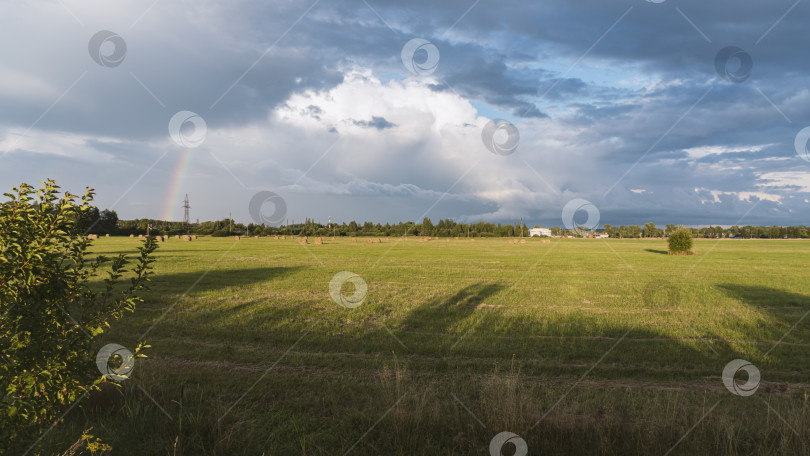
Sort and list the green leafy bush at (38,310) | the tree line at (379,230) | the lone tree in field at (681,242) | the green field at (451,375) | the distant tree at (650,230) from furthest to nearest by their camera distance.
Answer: the distant tree at (650,230) → the tree line at (379,230) → the lone tree in field at (681,242) → the green field at (451,375) → the green leafy bush at (38,310)

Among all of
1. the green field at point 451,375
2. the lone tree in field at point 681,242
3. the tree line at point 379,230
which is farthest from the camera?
the tree line at point 379,230

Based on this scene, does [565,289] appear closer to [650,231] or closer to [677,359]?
[677,359]

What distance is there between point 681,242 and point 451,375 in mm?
53485

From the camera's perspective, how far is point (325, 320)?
44.1 ft

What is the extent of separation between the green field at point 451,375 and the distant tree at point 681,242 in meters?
35.7

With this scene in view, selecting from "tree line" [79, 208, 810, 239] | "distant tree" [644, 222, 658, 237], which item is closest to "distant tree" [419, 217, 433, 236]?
"tree line" [79, 208, 810, 239]

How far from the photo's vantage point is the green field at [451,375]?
563 centimetres

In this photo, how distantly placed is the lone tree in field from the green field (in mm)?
35730

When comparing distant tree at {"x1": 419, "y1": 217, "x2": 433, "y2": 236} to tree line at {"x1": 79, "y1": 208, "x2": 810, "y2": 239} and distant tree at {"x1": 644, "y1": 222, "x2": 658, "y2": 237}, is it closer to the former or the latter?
tree line at {"x1": 79, "y1": 208, "x2": 810, "y2": 239}

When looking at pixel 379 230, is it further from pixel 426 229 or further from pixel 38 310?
pixel 38 310

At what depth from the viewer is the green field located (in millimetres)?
5633

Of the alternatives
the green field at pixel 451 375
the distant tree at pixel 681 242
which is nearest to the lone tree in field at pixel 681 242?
the distant tree at pixel 681 242

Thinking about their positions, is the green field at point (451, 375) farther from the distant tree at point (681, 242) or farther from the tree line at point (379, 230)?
the tree line at point (379, 230)

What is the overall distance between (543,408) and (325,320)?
27.5 feet
